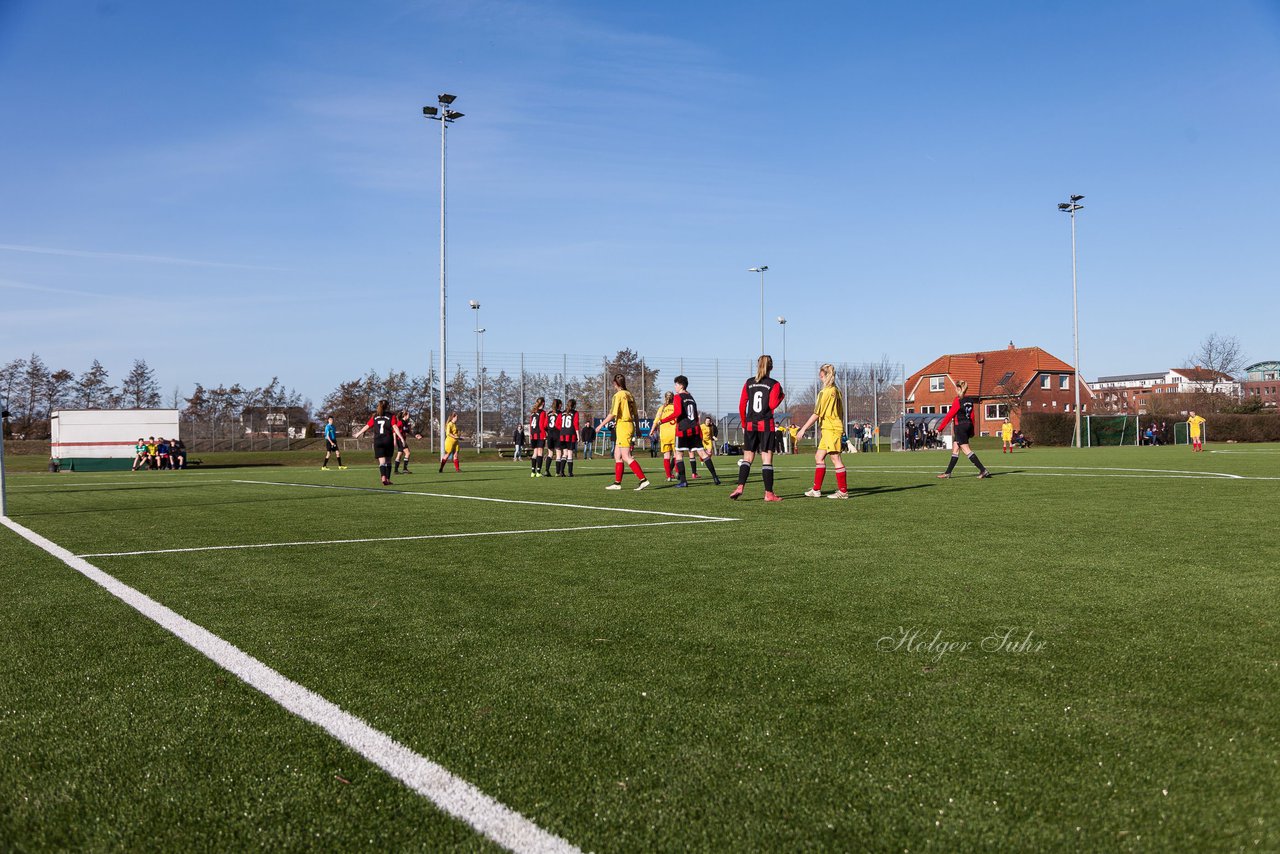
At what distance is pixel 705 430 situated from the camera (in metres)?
22.4

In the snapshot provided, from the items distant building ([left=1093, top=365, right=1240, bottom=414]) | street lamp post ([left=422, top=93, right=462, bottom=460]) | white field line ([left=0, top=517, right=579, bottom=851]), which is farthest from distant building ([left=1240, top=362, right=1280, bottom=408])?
white field line ([left=0, top=517, right=579, bottom=851])

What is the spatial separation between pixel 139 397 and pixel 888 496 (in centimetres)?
6370

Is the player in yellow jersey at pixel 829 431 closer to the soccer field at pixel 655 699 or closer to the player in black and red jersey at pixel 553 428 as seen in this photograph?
the soccer field at pixel 655 699

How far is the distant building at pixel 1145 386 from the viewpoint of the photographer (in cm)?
8104

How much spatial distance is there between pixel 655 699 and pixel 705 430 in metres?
19.3

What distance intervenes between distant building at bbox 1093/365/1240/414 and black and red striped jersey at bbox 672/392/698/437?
77.0 metres

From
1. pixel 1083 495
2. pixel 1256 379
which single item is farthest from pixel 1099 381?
pixel 1083 495

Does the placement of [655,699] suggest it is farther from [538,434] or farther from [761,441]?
[538,434]

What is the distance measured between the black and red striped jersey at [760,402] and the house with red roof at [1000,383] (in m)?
64.2

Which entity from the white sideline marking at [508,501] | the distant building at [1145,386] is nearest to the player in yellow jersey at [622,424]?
the white sideline marking at [508,501]

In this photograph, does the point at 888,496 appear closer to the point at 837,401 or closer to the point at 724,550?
the point at 837,401

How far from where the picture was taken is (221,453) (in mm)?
49719

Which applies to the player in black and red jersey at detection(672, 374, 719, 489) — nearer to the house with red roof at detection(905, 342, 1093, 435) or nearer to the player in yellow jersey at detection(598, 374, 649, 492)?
the player in yellow jersey at detection(598, 374, 649, 492)

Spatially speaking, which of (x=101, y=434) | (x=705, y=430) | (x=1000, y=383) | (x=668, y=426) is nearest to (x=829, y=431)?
(x=668, y=426)
